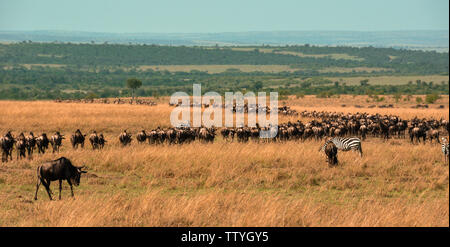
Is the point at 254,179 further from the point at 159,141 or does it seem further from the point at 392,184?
the point at 159,141

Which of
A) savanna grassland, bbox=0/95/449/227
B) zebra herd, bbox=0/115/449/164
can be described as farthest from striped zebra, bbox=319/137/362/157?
savanna grassland, bbox=0/95/449/227

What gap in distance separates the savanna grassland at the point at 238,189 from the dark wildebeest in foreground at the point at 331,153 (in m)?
0.25

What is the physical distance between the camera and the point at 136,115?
4281cm

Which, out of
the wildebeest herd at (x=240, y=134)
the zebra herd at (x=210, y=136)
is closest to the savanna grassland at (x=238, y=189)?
the zebra herd at (x=210, y=136)

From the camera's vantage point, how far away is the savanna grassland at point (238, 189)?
422 inches

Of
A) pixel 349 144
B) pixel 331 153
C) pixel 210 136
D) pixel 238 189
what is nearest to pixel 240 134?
pixel 210 136

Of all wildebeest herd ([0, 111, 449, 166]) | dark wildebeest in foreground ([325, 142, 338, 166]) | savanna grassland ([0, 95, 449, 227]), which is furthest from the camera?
wildebeest herd ([0, 111, 449, 166])

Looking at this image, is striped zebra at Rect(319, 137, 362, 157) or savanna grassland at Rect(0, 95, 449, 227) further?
striped zebra at Rect(319, 137, 362, 157)

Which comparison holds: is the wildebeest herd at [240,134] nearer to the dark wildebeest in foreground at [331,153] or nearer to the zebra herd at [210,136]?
the zebra herd at [210,136]

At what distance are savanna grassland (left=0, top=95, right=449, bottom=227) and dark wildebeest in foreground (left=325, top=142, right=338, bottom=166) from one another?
0.25m

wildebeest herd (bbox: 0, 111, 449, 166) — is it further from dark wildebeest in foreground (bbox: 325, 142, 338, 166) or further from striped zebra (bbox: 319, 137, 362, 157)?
dark wildebeest in foreground (bbox: 325, 142, 338, 166)

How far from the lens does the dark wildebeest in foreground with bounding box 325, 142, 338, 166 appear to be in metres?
17.7

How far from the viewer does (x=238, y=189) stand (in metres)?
14.6
